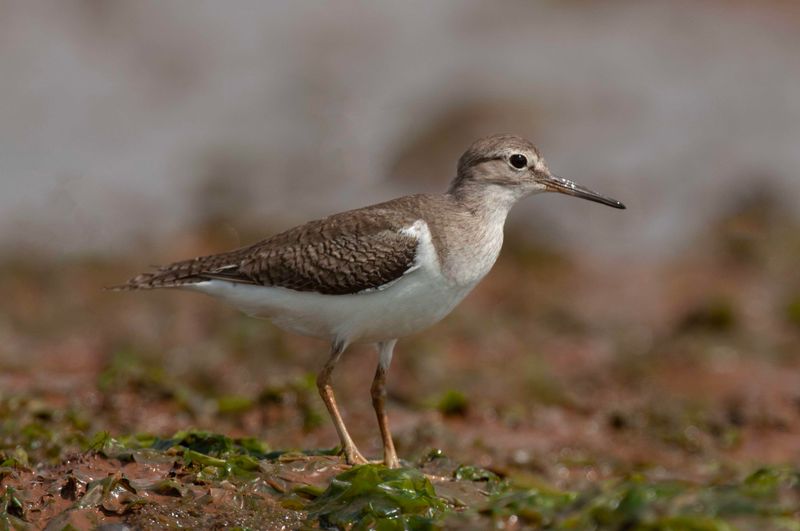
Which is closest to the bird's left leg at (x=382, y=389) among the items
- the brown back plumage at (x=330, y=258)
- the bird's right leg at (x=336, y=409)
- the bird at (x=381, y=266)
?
the bird at (x=381, y=266)

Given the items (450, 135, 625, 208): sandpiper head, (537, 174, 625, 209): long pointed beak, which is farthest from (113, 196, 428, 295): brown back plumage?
(537, 174, 625, 209): long pointed beak

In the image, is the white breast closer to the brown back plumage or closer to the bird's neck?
the brown back plumage

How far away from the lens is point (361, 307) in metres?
8.48

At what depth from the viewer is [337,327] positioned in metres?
8.64

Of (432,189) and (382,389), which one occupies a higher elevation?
(432,189)

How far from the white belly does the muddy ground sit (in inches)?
34.7

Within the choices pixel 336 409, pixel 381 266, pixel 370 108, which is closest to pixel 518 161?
pixel 381 266

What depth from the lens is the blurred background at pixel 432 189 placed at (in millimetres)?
11742

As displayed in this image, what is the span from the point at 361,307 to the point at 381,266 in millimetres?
305

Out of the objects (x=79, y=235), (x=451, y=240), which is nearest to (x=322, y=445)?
(x=451, y=240)

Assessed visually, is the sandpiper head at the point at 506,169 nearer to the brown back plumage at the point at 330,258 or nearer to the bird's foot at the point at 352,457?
the brown back plumage at the point at 330,258

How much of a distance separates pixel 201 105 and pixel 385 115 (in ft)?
11.0

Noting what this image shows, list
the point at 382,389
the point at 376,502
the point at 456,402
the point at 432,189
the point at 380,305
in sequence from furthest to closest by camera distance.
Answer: the point at 432,189 < the point at 456,402 < the point at 382,389 < the point at 380,305 < the point at 376,502

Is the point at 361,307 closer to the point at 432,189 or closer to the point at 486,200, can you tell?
the point at 486,200
